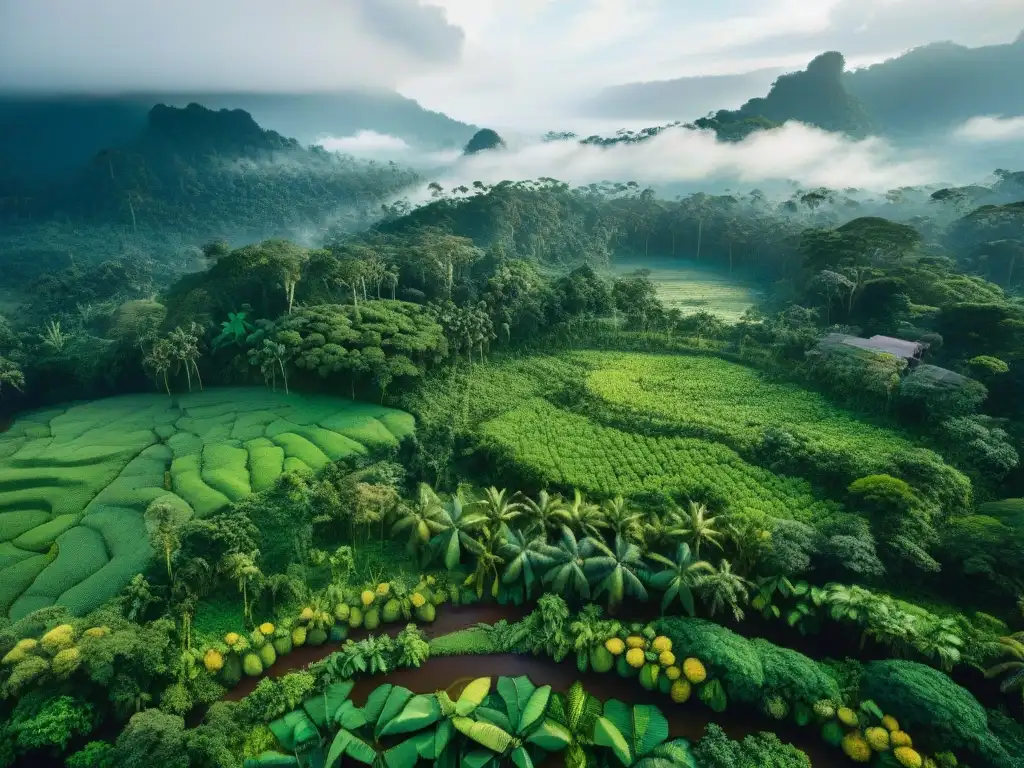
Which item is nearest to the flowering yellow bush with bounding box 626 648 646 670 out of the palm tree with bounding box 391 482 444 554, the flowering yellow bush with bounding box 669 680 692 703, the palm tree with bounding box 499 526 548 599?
the flowering yellow bush with bounding box 669 680 692 703

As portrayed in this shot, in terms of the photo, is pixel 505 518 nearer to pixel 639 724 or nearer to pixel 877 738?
pixel 639 724

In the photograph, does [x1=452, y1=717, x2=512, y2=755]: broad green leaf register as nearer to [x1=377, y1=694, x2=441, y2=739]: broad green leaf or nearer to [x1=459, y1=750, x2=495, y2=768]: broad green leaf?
[x1=459, y1=750, x2=495, y2=768]: broad green leaf

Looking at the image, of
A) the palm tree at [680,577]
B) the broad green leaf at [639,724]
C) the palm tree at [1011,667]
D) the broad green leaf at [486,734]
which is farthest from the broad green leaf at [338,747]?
the palm tree at [1011,667]

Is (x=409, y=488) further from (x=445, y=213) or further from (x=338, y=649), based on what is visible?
(x=445, y=213)

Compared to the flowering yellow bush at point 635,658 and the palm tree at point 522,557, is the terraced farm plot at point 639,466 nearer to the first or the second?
the palm tree at point 522,557

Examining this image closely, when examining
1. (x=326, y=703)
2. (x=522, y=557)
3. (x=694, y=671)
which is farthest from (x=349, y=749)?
(x=694, y=671)

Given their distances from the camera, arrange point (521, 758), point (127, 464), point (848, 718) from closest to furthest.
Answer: point (521, 758) → point (848, 718) → point (127, 464)

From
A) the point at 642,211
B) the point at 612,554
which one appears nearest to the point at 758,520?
the point at 612,554
